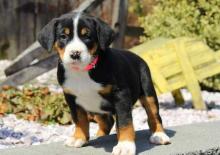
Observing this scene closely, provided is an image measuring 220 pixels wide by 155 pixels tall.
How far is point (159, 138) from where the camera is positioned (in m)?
5.13

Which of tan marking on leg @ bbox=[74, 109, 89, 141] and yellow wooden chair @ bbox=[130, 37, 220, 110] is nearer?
tan marking on leg @ bbox=[74, 109, 89, 141]

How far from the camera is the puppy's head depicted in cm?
425

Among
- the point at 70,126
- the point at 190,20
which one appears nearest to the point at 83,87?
the point at 70,126

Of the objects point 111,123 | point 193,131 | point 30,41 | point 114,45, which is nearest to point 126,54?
point 111,123

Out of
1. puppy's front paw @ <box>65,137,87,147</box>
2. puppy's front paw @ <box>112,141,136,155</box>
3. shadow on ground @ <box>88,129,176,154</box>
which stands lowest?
shadow on ground @ <box>88,129,176,154</box>

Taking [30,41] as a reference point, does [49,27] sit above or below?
above

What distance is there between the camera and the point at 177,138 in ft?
17.7

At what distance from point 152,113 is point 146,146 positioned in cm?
29

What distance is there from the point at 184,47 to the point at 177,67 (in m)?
0.30

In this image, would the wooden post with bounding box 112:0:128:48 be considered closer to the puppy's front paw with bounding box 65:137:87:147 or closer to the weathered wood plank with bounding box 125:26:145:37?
the weathered wood plank with bounding box 125:26:145:37

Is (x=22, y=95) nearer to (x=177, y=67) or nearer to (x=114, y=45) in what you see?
(x=177, y=67)

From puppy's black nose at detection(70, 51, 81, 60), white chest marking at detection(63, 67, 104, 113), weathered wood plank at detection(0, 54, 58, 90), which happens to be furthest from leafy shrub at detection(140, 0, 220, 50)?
puppy's black nose at detection(70, 51, 81, 60)

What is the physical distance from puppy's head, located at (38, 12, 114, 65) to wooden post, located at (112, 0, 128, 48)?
6272 mm

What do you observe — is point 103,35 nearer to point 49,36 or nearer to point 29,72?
point 49,36
